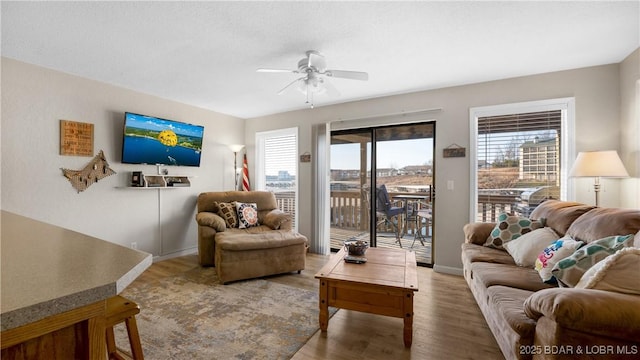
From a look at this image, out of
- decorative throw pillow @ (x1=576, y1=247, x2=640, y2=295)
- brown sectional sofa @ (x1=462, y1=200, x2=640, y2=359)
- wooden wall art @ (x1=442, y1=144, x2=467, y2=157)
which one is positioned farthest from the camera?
wooden wall art @ (x1=442, y1=144, x2=467, y2=157)

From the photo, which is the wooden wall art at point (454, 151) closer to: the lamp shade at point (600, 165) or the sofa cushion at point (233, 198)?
the lamp shade at point (600, 165)

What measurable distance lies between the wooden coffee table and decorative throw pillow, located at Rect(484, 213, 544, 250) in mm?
1036

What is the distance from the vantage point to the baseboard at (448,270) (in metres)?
3.33

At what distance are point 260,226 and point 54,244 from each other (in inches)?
116

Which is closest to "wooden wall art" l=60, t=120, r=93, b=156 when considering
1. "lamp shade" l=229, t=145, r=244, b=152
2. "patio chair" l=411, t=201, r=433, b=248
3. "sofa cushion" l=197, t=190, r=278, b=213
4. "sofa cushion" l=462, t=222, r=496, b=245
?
"sofa cushion" l=197, t=190, r=278, b=213

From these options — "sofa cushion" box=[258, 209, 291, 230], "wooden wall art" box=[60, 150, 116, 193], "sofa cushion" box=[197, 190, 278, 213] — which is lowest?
"sofa cushion" box=[258, 209, 291, 230]

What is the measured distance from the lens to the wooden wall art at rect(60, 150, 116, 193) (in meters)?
3.04

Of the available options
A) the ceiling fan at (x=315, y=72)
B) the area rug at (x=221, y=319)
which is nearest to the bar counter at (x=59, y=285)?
the area rug at (x=221, y=319)

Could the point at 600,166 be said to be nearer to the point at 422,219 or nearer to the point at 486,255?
the point at 486,255

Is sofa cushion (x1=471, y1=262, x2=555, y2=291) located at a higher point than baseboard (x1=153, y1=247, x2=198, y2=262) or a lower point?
higher

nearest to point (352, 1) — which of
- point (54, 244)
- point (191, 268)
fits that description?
point (54, 244)

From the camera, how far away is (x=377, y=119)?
3877 millimetres

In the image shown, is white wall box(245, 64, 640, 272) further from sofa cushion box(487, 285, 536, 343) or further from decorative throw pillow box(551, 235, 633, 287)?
sofa cushion box(487, 285, 536, 343)

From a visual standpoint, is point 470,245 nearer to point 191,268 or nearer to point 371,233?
point 371,233
